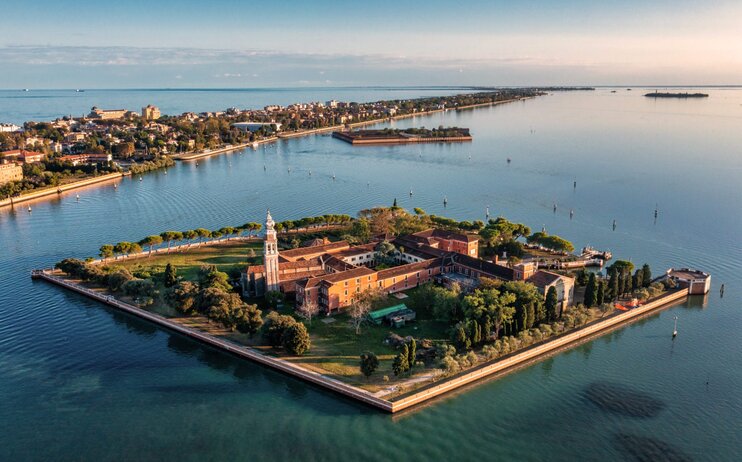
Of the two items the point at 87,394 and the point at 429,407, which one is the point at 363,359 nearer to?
the point at 429,407

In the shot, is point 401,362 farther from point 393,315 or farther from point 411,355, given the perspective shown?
point 393,315

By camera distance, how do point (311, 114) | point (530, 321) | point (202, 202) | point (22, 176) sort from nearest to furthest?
point (530, 321), point (202, 202), point (22, 176), point (311, 114)

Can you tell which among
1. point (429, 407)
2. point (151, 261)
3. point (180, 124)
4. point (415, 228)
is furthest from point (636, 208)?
point (180, 124)

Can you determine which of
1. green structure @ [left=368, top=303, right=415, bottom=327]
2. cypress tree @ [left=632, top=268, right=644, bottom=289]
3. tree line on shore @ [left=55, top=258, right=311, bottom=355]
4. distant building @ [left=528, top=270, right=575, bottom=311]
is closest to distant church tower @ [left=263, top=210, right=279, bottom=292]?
tree line on shore @ [left=55, top=258, right=311, bottom=355]

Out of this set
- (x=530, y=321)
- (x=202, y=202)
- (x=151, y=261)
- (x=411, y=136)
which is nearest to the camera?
(x=530, y=321)

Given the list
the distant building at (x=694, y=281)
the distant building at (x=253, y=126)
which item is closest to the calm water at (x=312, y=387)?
the distant building at (x=694, y=281)

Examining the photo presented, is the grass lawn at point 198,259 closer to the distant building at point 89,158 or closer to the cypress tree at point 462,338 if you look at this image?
the cypress tree at point 462,338
